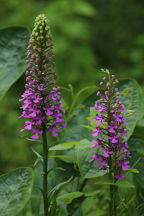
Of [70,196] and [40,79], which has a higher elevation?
[40,79]

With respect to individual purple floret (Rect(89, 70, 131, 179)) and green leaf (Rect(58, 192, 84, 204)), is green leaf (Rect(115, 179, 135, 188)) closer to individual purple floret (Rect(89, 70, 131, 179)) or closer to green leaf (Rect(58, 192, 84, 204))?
individual purple floret (Rect(89, 70, 131, 179))

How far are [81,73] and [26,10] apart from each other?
1026mm

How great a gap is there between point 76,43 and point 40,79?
381 cm

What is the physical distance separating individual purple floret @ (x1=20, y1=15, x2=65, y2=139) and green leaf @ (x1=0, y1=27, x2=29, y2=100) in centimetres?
40

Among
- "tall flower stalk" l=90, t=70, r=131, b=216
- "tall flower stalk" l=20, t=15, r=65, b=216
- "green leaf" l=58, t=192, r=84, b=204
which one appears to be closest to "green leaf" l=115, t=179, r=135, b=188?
"tall flower stalk" l=90, t=70, r=131, b=216

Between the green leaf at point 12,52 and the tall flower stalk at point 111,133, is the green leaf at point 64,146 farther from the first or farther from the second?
the green leaf at point 12,52

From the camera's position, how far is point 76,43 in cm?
472

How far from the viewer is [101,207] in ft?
4.36

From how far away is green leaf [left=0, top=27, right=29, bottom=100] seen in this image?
4.63 feet

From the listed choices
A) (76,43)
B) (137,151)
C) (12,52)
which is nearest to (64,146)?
(137,151)

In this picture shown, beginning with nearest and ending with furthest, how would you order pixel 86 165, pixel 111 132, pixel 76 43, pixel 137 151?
pixel 111 132
pixel 86 165
pixel 137 151
pixel 76 43

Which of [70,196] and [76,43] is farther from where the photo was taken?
[76,43]

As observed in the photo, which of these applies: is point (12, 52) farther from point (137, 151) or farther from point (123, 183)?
point (123, 183)

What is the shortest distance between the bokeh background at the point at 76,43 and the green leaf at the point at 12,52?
0.64 meters
